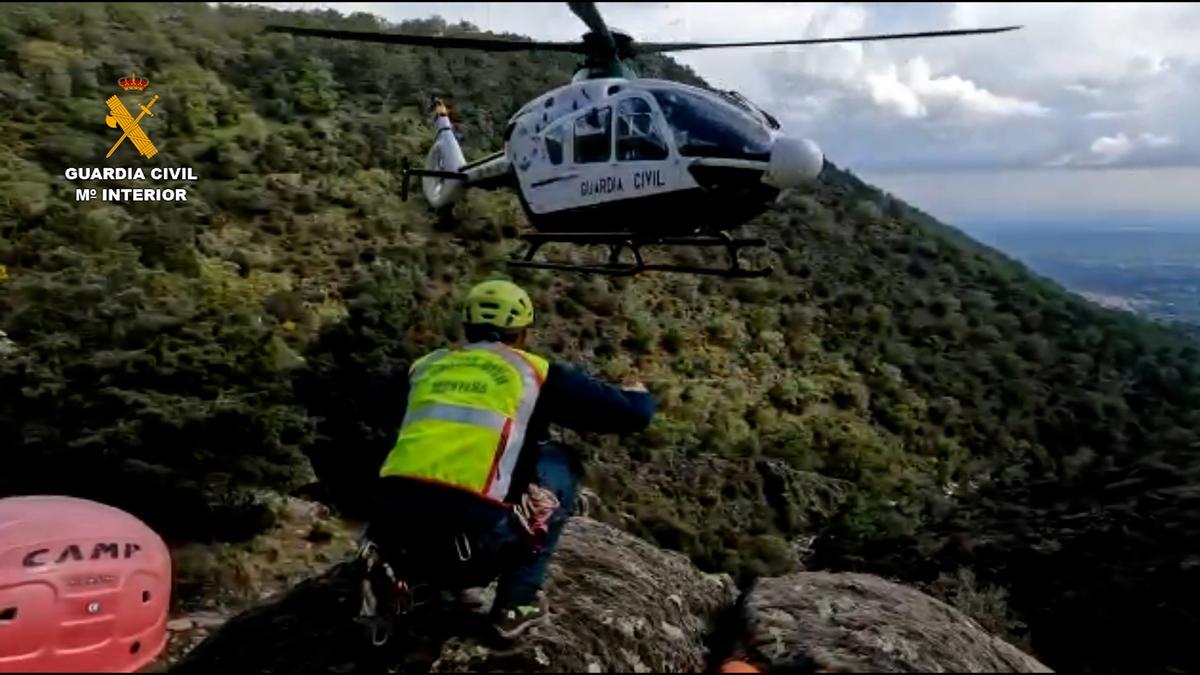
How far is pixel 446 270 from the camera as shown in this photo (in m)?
21.5

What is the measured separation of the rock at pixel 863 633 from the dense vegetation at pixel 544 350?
4.87 feet

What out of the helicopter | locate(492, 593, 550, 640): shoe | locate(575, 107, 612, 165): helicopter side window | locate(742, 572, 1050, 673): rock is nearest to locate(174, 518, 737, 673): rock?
locate(492, 593, 550, 640): shoe

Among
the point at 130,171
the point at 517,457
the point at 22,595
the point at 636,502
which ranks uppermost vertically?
the point at 130,171

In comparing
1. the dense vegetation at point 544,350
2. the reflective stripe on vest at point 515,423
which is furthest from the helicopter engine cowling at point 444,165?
the reflective stripe on vest at point 515,423

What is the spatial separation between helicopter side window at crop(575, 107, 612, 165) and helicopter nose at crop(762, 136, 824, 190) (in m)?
1.81

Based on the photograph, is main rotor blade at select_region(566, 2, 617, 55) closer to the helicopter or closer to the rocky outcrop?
the helicopter

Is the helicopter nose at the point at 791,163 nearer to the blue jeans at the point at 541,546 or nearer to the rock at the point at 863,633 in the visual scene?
the rock at the point at 863,633

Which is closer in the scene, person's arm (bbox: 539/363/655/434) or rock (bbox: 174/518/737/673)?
person's arm (bbox: 539/363/655/434)

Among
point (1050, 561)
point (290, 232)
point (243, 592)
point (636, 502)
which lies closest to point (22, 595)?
point (243, 592)

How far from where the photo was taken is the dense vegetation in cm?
1097

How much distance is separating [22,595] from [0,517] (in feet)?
2.23

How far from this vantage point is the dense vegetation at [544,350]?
36.0 feet

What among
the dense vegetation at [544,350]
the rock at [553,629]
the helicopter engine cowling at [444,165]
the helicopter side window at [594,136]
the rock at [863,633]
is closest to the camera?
the rock at [553,629]

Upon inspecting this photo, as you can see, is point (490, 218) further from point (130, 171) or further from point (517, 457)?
point (517, 457)
